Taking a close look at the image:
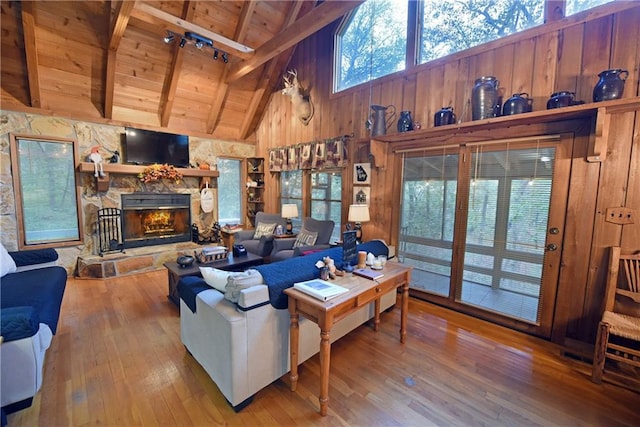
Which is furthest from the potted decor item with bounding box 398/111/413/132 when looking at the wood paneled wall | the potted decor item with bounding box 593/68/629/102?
the potted decor item with bounding box 593/68/629/102

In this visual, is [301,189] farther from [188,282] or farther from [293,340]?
[293,340]

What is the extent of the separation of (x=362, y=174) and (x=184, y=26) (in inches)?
120

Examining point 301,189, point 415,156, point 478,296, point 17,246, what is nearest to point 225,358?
point 478,296

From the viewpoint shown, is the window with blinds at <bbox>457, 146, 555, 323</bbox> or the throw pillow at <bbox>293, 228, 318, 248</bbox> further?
the throw pillow at <bbox>293, 228, 318, 248</bbox>

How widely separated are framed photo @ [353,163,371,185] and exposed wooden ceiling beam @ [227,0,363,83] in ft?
5.94

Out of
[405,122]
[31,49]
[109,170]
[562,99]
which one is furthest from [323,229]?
[31,49]

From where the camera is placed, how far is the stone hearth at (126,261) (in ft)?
13.2

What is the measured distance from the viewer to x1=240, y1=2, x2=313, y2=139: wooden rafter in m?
4.56

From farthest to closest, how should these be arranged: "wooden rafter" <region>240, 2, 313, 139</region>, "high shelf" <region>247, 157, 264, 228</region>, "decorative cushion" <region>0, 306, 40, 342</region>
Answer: "high shelf" <region>247, 157, 264, 228</region> < "wooden rafter" <region>240, 2, 313, 139</region> < "decorative cushion" <region>0, 306, 40, 342</region>

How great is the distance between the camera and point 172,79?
14.4 feet

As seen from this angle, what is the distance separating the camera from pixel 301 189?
5125 mm

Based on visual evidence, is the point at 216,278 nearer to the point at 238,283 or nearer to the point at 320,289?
the point at 238,283

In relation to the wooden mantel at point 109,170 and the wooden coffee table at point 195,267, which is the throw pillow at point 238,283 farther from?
the wooden mantel at point 109,170

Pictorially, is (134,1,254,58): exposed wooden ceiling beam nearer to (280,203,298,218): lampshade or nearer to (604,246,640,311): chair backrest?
(280,203,298,218): lampshade
